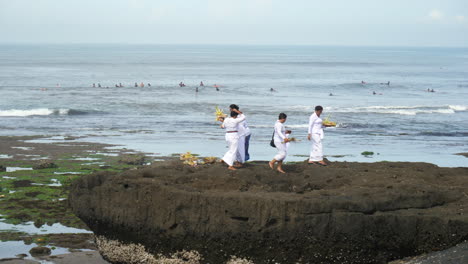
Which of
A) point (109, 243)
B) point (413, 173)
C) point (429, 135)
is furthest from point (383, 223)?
point (429, 135)

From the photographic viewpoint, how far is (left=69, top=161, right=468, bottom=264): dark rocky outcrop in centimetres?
1359

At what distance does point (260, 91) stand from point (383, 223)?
206 ft

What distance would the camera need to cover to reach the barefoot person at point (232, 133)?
17.0 m

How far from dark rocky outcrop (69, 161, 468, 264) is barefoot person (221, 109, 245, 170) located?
1.32m

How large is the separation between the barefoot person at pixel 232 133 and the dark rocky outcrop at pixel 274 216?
1.32 m

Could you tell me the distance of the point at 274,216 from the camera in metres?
13.6

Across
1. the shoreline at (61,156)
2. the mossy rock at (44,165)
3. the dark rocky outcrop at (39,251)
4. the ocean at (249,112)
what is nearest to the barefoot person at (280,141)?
the dark rocky outcrop at (39,251)

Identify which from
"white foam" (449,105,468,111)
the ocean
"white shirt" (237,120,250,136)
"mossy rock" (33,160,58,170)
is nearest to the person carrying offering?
"white shirt" (237,120,250,136)

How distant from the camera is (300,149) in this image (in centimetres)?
3359

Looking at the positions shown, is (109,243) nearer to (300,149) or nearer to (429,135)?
(300,149)

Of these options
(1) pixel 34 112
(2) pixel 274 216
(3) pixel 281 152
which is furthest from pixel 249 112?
(2) pixel 274 216

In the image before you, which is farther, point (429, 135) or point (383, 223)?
point (429, 135)

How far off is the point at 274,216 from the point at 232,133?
157 inches

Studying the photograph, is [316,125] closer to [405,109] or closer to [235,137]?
[235,137]
